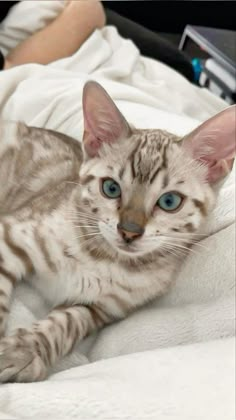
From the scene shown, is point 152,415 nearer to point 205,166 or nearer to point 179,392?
point 179,392

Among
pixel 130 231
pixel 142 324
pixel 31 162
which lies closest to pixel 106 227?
pixel 130 231

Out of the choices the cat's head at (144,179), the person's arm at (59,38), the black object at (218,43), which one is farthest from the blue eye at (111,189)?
the black object at (218,43)

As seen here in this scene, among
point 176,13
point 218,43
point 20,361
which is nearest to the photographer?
point 20,361

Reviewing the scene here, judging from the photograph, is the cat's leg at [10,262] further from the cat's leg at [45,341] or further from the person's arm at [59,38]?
the person's arm at [59,38]

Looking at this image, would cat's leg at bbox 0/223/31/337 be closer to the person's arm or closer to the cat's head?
the cat's head

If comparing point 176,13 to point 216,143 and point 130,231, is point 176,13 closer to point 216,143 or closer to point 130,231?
point 216,143

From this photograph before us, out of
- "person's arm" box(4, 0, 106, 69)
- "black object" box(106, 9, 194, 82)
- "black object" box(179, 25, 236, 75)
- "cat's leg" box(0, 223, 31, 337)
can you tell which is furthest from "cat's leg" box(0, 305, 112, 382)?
"black object" box(106, 9, 194, 82)

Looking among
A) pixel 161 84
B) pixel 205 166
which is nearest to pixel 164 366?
pixel 205 166
